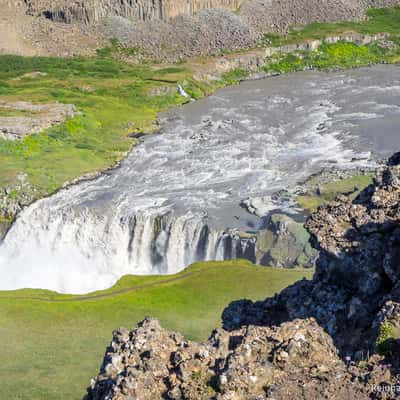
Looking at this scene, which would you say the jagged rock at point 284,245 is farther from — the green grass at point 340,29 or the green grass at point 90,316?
the green grass at point 340,29

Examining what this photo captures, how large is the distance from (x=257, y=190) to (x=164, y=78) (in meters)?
44.1

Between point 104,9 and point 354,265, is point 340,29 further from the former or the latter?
point 354,265

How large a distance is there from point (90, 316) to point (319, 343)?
58.7ft

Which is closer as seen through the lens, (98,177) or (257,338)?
(257,338)

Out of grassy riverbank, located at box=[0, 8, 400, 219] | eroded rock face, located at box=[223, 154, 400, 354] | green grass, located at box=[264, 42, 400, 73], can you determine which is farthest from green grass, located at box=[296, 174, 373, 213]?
green grass, located at box=[264, 42, 400, 73]

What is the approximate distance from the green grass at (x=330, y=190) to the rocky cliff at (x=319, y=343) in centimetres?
2681

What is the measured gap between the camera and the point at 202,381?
31.3 feet

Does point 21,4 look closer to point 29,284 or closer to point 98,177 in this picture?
point 98,177

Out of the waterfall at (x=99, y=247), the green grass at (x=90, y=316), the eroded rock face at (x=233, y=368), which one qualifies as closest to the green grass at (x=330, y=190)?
the waterfall at (x=99, y=247)

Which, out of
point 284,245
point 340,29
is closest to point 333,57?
point 340,29

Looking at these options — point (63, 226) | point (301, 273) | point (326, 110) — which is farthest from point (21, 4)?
point (301, 273)

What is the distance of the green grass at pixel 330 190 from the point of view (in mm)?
40381

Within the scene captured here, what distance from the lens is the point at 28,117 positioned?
63.2 metres

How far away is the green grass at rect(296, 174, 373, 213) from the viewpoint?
132ft
